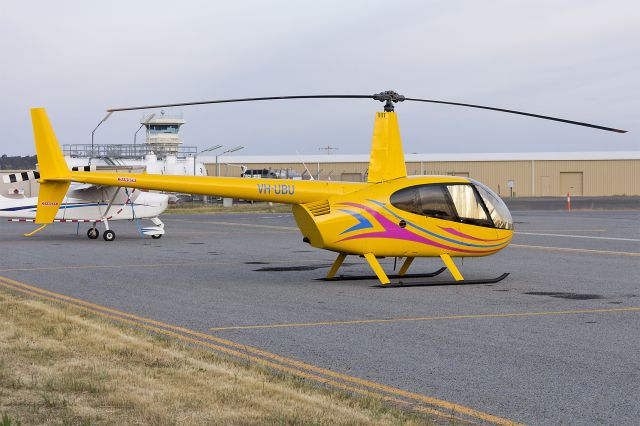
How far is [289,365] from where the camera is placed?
29.9 ft

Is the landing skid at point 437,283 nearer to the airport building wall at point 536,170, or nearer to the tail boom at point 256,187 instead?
the tail boom at point 256,187

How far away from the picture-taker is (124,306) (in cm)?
1360

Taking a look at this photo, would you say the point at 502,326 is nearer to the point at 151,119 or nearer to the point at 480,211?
the point at 480,211

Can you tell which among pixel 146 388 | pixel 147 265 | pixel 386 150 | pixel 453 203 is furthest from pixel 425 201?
pixel 146 388

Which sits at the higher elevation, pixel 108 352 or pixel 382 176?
pixel 382 176

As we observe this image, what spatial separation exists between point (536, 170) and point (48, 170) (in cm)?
7715

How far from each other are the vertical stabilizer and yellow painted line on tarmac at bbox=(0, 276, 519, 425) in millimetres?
5737

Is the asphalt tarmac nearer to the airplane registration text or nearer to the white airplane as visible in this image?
the airplane registration text

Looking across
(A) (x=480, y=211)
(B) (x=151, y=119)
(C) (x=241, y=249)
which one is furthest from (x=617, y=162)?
(A) (x=480, y=211)

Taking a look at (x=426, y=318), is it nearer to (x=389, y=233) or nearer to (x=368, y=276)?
(x=389, y=233)

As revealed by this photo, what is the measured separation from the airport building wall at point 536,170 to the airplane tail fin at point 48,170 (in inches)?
2755

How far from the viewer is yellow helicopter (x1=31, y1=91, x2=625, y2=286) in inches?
642

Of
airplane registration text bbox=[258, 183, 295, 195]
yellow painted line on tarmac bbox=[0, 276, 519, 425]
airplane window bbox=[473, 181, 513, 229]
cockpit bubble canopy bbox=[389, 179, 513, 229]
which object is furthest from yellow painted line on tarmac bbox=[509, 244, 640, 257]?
yellow painted line on tarmac bbox=[0, 276, 519, 425]

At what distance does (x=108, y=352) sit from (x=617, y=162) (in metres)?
87.3
